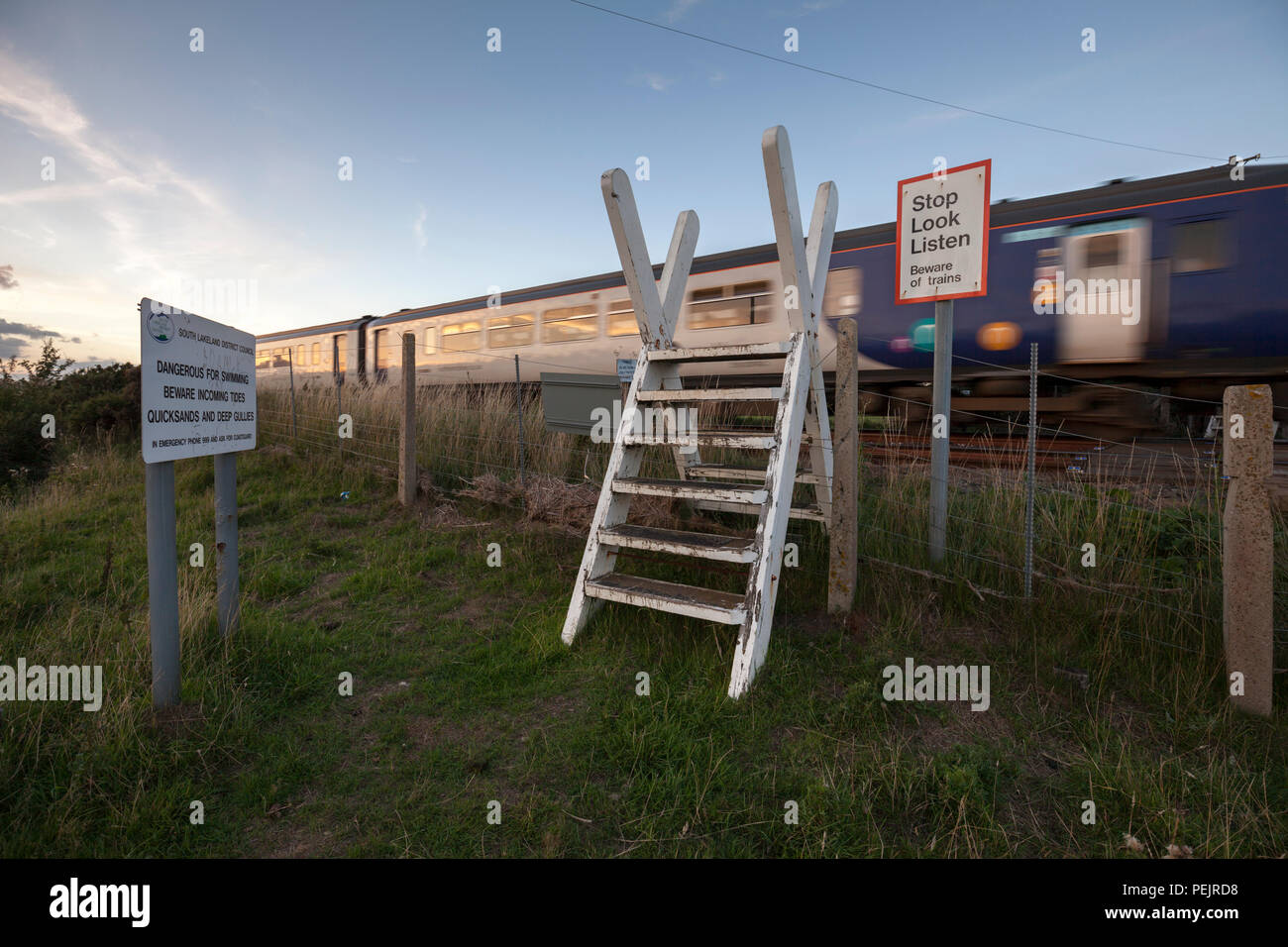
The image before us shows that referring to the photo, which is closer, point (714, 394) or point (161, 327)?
point (161, 327)

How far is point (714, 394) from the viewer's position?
3664 mm

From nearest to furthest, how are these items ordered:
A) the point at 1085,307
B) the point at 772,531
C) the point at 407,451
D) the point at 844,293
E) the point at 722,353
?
1. the point at 772,531
2. the point at 722,353
3. the point at 407,451
4. the point at 1085,307
5. the point at 844,293

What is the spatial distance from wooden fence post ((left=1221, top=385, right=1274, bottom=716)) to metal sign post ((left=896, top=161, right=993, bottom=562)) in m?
1.38

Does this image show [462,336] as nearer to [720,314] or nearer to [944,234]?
[720,314]

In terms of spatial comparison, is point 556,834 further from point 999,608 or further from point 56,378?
point 56,378

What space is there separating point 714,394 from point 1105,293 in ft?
22.8

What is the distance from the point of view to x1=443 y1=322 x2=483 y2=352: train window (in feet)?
49.4

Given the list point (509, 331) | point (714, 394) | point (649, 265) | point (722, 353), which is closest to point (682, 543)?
point (714, 394)

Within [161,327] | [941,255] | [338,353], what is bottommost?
[161,327]

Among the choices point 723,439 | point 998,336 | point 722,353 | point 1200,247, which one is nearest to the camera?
point 723,439

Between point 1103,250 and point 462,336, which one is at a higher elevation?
point 462,336

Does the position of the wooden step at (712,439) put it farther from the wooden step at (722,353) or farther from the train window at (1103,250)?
the train window at (1103,250)

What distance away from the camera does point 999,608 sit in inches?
142

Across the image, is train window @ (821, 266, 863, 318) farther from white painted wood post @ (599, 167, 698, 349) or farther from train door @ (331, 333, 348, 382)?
train door @ (331, 333, 348, 382)
